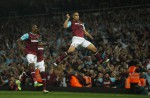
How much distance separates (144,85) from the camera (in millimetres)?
20609

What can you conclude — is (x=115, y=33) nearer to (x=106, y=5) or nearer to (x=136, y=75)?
(x=106, y=5)

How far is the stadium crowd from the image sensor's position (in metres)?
22.6

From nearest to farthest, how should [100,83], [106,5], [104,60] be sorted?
Result: [104,60] → [100,83] → [106,5]

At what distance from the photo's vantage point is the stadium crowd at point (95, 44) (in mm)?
22578

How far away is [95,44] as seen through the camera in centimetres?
2681

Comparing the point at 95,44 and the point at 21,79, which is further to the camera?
the point at 95,44

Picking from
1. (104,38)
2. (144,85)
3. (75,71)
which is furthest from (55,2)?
(144,85)

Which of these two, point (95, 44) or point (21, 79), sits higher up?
point (95, 44)

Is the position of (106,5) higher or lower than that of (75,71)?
higher

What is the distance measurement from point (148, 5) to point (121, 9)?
1854mm

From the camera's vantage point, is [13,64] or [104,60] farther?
[13,64]

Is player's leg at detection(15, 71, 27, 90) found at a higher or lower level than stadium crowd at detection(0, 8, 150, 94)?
lower

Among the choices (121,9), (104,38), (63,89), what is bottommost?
(63,89)

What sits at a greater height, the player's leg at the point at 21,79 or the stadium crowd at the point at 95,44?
the stadium crowd at the point at 95,44
